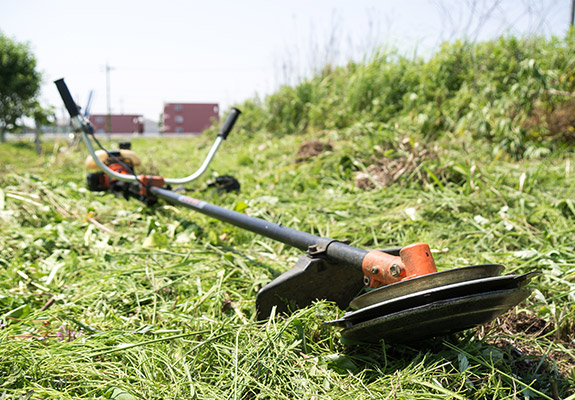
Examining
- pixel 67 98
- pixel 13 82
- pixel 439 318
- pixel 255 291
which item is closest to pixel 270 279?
pixel 255 291

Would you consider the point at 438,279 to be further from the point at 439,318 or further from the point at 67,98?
the point at 67,98

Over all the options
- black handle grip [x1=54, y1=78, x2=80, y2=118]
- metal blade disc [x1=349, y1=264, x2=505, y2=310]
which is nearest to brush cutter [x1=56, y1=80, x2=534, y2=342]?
metal blade disc [x1=349, y1=264, x2=505, y2=310]

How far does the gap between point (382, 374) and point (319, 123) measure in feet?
18.0

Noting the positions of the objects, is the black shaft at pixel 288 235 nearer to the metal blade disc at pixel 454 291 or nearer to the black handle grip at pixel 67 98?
the metal blade disc at pixel 454 291

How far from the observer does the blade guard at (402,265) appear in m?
1.03

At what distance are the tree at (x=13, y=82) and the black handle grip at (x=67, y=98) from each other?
1878cm

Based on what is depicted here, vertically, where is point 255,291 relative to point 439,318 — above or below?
below

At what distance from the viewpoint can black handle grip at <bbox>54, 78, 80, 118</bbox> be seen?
2443mm

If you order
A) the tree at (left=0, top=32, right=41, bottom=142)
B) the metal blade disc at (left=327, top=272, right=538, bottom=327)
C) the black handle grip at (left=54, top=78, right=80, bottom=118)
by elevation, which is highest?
the tree at (left=0, top=32, right=41, bottom=142)

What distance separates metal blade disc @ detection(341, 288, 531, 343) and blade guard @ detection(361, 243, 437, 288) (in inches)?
5.1

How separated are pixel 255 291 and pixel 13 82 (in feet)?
71.2

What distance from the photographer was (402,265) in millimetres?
1057

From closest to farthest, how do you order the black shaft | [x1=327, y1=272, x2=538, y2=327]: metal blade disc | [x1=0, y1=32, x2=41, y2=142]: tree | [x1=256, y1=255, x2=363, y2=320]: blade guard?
1. [x1=327, y1=272, x2=538, y2=327]: metal blade disc
2. the black shaft
3. [x1=256, y1=255, x2=363, y2=320]: blade guard
4. [x1=0, y1=32, x2=41, y2=142]: tree

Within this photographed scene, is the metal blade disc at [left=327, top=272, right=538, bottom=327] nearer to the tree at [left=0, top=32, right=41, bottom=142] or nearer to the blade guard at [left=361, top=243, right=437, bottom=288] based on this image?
the blade guard at [left=361, top=243, right=437, bottom=288]
